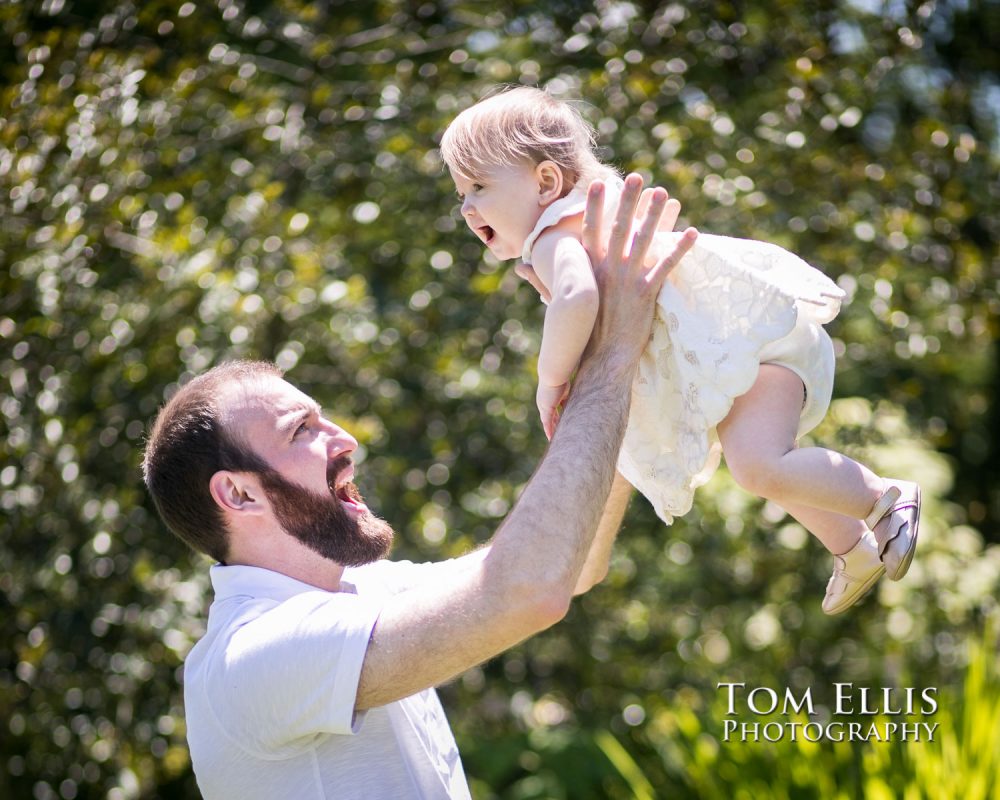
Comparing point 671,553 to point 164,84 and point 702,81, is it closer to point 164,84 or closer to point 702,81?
point 702,81

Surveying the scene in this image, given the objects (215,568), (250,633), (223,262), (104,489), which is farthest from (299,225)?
(250,633)

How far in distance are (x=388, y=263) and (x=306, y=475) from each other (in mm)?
2429

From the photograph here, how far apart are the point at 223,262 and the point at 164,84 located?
2.00ft

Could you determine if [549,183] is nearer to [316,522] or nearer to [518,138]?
[518,138]

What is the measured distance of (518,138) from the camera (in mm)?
2070

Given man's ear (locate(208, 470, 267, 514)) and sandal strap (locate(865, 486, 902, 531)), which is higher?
man's ear (locate(208, 470, 267, 514))

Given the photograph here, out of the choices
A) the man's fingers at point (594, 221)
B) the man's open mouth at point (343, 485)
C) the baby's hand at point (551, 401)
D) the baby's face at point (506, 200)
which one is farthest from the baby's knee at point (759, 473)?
the man's open mouth at point (343, 485)

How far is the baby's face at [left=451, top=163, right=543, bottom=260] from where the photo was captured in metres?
2.09

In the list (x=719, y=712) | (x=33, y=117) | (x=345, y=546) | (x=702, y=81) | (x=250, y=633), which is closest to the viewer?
(x=250, y=633)

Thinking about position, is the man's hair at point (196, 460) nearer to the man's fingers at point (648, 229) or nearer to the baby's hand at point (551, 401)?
the baby's hand at point (551, 401)

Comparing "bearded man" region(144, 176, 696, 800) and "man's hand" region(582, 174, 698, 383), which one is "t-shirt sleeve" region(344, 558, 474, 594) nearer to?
"bearded man" region(144, 176, 696, 800)

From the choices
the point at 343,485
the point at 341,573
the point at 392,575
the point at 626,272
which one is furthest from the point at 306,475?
the point at 626,272

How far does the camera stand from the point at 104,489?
13.1ft

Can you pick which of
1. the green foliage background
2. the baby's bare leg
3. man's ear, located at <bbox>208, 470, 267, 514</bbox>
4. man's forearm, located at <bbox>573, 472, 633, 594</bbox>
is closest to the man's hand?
the baby's bare leg
